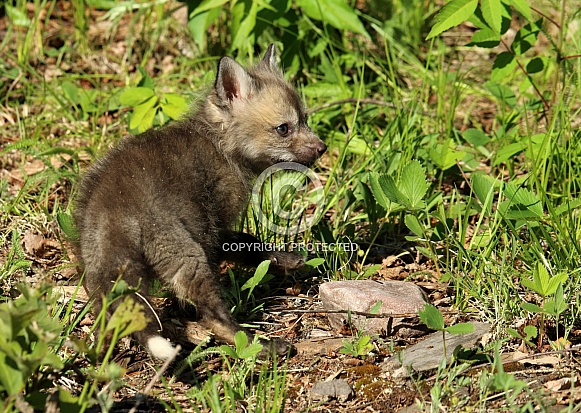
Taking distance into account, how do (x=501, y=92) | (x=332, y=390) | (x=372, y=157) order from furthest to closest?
(x=501, y=92), (x=372, y=157), (x=332, y=390)

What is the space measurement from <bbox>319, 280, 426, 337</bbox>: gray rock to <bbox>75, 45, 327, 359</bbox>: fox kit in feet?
1.21

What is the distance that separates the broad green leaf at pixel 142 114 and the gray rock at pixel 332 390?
2.26 meters

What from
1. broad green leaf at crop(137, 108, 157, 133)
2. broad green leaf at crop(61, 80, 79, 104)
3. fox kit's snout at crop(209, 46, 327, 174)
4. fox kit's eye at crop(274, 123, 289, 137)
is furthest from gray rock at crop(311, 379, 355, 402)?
broad green leaf at crop(61, 80, 79, 104)

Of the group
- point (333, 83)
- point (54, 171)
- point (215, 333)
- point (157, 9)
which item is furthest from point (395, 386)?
point (157, 9)

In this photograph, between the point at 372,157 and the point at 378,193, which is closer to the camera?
the point at 378,193

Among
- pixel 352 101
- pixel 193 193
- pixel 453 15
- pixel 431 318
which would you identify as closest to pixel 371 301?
pixel 431 318

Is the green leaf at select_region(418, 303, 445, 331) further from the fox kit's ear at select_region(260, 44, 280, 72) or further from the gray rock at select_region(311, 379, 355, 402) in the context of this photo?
the fox kit's ear at select_region(260, 44, 280, 72)

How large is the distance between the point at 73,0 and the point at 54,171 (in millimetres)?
2409

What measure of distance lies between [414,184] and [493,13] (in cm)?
105

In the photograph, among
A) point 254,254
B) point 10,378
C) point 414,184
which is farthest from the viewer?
point 254,254

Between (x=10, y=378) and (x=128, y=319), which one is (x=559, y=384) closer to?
(x=128, y=319)

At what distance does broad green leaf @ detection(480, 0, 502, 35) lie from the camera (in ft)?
13.9

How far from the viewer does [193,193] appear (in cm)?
390

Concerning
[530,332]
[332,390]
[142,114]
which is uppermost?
[142,114]
